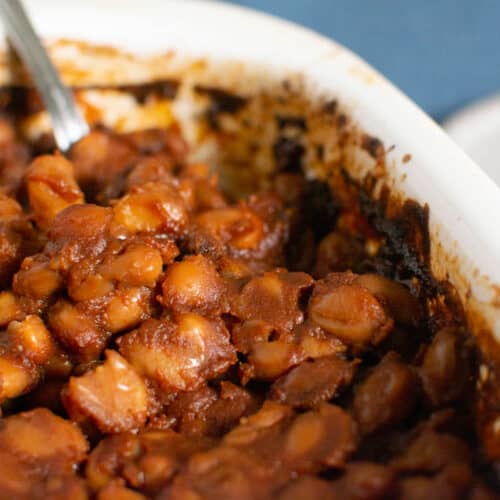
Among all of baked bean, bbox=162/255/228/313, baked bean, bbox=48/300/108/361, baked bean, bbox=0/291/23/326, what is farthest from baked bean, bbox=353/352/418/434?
baked bean, bbox=0/291/23/326

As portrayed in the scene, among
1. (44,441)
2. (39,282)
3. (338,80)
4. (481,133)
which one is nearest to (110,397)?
(44,441)

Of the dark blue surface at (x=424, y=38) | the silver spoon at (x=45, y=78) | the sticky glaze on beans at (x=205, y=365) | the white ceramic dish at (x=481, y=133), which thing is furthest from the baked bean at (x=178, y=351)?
the dark blue surface at (x=424, y=38)

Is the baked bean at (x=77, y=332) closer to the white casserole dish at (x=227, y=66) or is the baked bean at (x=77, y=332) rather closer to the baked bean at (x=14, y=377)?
the baked bean at (x=14, y=377)

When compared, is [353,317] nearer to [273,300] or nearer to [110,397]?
[273,300]

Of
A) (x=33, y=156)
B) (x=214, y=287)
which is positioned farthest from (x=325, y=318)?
(x=33, y=156)

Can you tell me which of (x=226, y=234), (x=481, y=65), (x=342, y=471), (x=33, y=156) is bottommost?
(x=342, y=471)

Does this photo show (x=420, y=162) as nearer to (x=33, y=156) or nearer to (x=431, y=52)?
(x=33, y=156)
